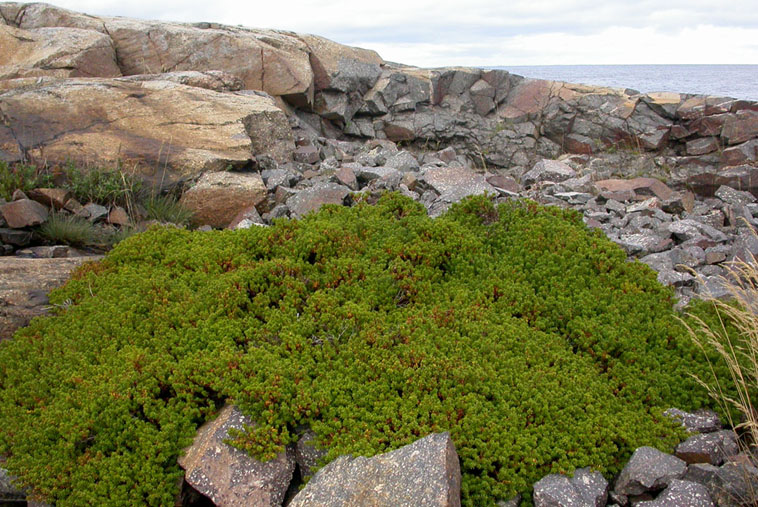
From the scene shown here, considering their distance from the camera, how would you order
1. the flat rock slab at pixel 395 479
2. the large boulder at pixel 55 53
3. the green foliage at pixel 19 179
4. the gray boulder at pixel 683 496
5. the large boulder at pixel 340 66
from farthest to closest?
the large boulder at pixel 340 66 < the large boulder at pixel 55 53 < the green foliage at pixel 19 179 < the gray boulder at pixel 683 496 < the flat rock slab at pixel 395 479

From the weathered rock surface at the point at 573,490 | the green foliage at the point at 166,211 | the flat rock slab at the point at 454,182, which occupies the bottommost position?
the weathered rock surface at the point at 573,490

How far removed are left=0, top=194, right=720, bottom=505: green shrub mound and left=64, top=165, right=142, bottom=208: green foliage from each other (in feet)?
8.16

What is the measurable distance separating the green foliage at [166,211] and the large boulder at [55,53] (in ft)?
17.9

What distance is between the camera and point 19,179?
7902 millimetres

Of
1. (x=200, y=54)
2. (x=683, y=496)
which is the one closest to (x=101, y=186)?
(x=200, y=54)

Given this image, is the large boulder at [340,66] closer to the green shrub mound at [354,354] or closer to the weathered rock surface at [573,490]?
the green shrub mound at [354,354]

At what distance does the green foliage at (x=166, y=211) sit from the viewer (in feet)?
27.6

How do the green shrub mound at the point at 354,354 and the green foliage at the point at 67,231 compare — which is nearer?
the green shrub mound at the point at 354,354

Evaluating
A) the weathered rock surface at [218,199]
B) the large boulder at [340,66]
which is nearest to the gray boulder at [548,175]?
the weathered rock surface at [218,199]

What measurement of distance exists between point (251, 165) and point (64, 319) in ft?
16.7

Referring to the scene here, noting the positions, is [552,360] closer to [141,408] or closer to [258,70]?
[141,408]

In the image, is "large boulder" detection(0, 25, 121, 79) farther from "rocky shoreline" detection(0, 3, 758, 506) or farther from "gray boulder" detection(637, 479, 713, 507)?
"gray boulder" detection(637, 479, 713, 507)

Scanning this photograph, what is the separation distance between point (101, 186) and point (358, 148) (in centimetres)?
745

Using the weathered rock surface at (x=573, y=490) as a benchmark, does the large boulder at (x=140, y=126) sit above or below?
above
